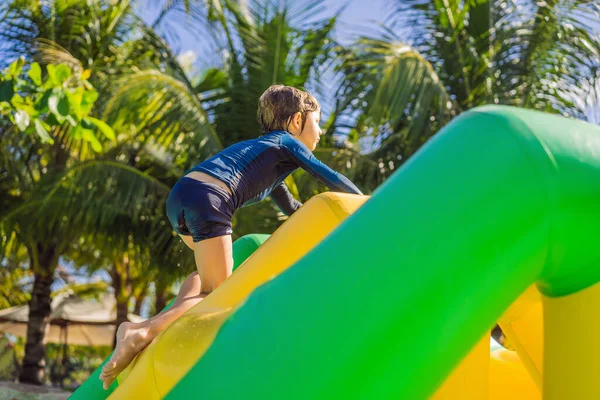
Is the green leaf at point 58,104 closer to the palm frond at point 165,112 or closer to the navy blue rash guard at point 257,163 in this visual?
the navy blue rash guard at point 257,163

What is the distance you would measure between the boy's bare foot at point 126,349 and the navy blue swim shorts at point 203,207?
400 millimetres

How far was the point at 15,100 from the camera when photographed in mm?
4629

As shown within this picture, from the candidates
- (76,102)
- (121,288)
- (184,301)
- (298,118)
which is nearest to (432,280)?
(184,301)

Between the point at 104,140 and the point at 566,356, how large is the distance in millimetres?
8306

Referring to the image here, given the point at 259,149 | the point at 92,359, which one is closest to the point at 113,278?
the point at 92,359

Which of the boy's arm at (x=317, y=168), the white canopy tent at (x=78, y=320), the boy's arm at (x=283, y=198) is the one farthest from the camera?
the white canopy tent at (x=78, y=320)

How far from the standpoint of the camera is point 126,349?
2141 millimetres

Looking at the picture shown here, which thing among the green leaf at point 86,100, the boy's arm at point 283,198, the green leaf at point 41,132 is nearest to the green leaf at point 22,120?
the green leaf at point 41,132

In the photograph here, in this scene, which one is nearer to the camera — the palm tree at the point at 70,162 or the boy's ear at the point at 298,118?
the boy's ear at the point at 298,118

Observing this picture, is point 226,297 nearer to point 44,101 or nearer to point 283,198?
point 283,198

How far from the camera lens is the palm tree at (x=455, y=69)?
8633 mm

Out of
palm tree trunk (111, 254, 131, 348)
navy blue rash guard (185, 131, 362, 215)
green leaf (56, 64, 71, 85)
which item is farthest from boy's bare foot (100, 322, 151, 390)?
palm tree trunk (111, 254, 131, 348)

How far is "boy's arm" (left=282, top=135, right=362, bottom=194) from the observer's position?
94.3 inches

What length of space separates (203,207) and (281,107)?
1.75ft
